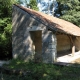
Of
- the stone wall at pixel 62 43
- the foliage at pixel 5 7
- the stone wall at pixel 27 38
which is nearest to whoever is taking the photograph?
the stone wall at pixel 27 38

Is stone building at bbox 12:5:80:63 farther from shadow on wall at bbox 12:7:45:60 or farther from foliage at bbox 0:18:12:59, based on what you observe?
foliage at bbox 0:18:12:59


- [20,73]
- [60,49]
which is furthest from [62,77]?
[60,49]

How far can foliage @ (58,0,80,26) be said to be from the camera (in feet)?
89.4

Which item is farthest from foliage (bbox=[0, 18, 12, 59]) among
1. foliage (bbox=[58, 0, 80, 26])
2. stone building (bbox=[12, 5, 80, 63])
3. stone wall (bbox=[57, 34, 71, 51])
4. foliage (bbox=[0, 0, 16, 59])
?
foliage (bbox=[58, 0, 80, 26])

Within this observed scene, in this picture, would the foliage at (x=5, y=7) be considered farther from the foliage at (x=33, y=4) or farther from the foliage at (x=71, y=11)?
the foliage at (x=71, y=11)

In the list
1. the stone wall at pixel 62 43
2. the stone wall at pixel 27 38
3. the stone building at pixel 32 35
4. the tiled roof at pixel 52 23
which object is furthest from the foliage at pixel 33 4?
the stone wall at pixel 27 38

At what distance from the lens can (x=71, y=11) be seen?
1083 inches

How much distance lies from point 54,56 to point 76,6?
58.5 feet

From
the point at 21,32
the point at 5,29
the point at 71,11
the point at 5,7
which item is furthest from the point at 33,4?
the point at 21,32

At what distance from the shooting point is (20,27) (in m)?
13.5

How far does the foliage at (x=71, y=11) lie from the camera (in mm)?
Result: 27234

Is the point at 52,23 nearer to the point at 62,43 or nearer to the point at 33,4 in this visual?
the point at 62,43

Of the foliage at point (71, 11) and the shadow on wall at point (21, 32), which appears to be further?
the foliage at point (71, 11)

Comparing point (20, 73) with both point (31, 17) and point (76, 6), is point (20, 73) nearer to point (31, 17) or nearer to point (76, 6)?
point (31, 17)
